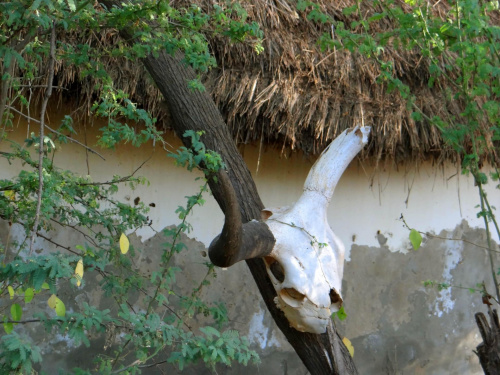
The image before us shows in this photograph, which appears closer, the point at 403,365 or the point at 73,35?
the point at 73,35

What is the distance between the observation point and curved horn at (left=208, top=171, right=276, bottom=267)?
177 cm

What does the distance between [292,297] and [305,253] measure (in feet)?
0.47

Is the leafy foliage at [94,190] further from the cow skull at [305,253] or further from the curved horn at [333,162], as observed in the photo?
the curved horn at [333,162]

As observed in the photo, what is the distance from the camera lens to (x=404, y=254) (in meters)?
4.03

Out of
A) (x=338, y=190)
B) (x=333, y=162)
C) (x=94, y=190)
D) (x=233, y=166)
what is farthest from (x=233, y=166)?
(x=338, y=190)

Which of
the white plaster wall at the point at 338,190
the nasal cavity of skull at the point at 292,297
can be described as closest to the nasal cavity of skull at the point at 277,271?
the nasal cavity of skull at the point at 292,297

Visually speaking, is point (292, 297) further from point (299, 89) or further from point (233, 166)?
point (299, 89)

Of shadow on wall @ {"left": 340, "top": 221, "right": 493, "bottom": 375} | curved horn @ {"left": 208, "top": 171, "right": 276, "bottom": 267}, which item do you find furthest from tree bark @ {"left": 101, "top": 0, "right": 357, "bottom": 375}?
shadow on wall @ {"left": 340, "top": 221, "right": 493, "bottom": 375}

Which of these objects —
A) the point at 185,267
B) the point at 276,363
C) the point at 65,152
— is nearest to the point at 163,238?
the point at 185,267

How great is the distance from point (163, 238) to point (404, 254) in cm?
146

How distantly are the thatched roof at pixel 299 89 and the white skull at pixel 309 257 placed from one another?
98 cm

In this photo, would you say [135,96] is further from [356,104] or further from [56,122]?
[356,104]

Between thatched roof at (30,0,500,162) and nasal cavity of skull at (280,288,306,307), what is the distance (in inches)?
50.2

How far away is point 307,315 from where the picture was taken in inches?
85.0
